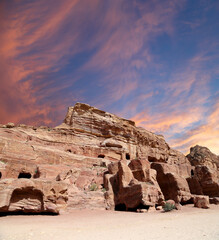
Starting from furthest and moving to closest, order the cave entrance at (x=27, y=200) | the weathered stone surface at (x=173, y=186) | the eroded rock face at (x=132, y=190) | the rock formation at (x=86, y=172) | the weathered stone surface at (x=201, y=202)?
the weathered stone surface at (x=173, y=186)
the weathered stone surface at (x=201, y=202)
the eroded rock face at (x=132, y=190)
the rock formation at (x=86, y=172)
the cave entrance at (x=27, y=200)

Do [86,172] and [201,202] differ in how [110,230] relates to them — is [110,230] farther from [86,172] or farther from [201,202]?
[86,172]

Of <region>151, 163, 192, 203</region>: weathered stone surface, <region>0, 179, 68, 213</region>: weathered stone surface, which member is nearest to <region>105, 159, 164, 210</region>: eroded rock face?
<region>151, 163, 192, 203</region>: weathered stone surface

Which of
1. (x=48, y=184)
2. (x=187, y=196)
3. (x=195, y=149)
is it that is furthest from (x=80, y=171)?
(x=195, y=149)

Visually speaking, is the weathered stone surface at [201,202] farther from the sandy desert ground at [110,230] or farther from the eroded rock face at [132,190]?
the sandy desert ground at [110,230]

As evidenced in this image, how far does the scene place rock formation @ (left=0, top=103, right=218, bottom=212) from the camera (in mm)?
9332

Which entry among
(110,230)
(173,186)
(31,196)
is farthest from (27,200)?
(173,186)

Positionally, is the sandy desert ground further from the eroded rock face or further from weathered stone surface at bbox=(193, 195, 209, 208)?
weathered stone surface at bbox=(193, 195, 209, 208)

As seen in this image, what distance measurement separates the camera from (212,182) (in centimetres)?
1781

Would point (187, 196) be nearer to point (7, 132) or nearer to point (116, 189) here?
point (116, 189)

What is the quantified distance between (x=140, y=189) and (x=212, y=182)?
10722 mm

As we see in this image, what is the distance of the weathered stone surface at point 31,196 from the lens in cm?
838

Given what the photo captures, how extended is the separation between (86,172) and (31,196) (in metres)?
6.80

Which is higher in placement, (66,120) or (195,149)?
(66,120)

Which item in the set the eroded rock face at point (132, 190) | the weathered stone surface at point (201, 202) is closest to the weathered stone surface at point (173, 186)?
the weathered stone surface at point (201, 202)
